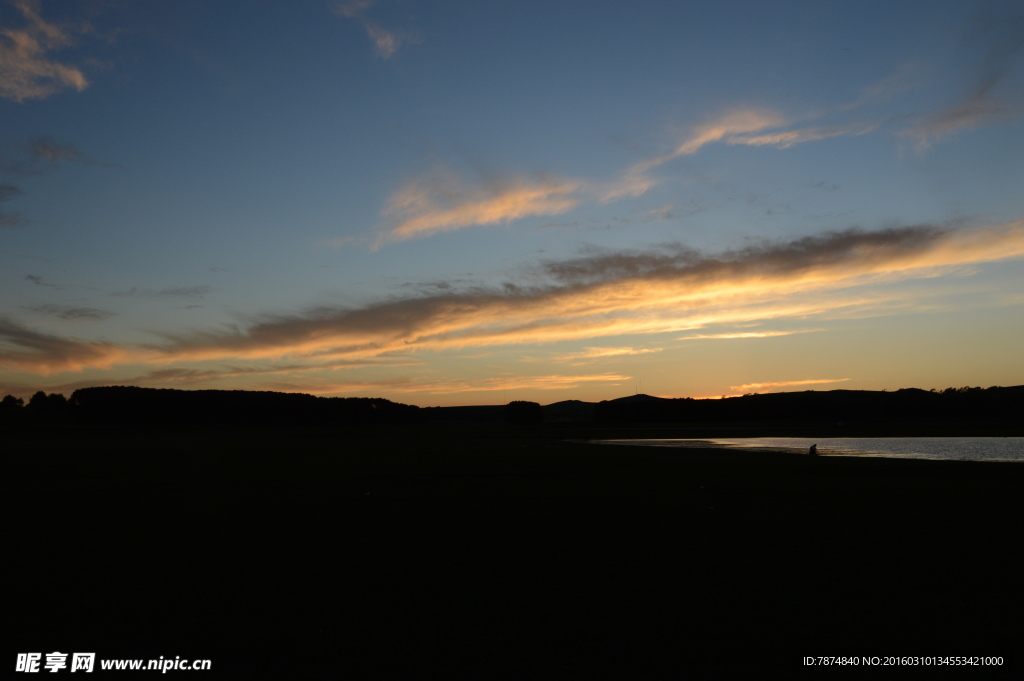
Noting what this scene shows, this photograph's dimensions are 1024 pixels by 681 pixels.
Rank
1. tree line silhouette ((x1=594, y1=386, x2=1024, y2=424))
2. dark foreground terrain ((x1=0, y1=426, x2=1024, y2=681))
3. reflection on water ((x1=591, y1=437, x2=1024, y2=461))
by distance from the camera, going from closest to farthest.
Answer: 1. dark foreground terrain ((x1=0, y1=426, x2=1024, y2=681))
2. reflection on water ((x1=591, y1=437, x2=1024, y2=461))
3. tree line silhouette ((x1=594, y1=386, x2=1024, y2=424))

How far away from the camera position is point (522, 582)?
11.2 m

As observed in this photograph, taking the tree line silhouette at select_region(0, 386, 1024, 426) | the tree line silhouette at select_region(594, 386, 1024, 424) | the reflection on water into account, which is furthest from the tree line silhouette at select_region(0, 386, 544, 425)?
the reflection on water

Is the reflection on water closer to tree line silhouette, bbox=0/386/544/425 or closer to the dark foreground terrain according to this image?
the dark foreground terrain

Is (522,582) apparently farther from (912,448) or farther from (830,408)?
(830,408)

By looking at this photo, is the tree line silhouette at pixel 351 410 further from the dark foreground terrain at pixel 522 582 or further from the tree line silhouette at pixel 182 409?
the dark foreground terrain at pixel 522 582

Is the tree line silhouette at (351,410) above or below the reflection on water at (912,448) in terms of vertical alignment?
above

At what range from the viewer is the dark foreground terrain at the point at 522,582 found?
7984 millimetres

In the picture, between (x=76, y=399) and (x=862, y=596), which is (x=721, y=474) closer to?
(x=862, y=596)

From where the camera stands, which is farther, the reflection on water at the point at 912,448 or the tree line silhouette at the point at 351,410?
the tree line silhouette at the point at 351,410

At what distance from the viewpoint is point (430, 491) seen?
82.4 ft

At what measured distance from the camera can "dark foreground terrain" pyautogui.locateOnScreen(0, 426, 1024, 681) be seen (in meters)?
7.98

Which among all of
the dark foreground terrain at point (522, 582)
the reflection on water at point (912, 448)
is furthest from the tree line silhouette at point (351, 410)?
the dark foreground terrain at point (522, 582)

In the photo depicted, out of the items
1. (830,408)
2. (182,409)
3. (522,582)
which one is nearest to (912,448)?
(522,582)

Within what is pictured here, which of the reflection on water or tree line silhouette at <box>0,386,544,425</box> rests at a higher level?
tree line silhouette at <box>0,386,544,425</box>
